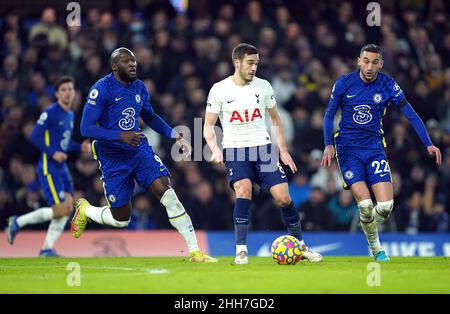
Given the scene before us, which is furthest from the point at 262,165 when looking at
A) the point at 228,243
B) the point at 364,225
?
the point at 228,243

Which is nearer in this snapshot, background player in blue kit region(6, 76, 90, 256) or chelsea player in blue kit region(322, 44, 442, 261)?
chelsea player in blue kit region(322, 44, 442, 261)

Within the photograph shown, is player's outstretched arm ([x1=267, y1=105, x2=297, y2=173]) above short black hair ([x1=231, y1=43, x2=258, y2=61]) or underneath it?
underneath

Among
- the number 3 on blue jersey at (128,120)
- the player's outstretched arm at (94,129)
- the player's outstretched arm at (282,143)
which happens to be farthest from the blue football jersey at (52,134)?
the player's outstretched arm at (282,143)

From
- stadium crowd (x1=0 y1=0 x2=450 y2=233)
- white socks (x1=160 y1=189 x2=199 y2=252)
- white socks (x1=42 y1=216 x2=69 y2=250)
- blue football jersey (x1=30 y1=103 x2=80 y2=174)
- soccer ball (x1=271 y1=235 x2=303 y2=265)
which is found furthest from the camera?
stadium crowd (x1=0 y1=0 x2=450 y2=233)

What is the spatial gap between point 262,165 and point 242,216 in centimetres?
68

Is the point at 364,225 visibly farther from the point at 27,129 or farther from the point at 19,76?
the point at 19,76

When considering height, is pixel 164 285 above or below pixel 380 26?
below

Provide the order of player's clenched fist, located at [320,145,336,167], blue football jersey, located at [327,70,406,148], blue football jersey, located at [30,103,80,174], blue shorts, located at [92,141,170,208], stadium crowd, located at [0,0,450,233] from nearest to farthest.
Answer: blue shorts, located at [92,141,170,208]
player's clenched fist, located at [320,145,336,167]
blue football jersey, located at [327,70,406,148]
blue football jersey, located at [30,103,80,174]
stadium crowd, located at [0,0,450,233]

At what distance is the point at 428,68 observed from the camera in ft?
68.0

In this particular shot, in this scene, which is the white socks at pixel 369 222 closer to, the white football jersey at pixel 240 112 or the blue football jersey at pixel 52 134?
the white football jersey at pixel 240 112

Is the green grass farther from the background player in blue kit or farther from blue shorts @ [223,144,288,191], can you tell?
the background player in blue kit

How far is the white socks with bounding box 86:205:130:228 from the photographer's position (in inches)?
482

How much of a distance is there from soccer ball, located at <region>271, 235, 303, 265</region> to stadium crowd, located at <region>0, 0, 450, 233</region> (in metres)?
5.94

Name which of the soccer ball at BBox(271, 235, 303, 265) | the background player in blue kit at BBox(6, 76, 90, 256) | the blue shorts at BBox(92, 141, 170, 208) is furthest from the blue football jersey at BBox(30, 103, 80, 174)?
the soccer ball at BBox(271, 235, 303, 265)
